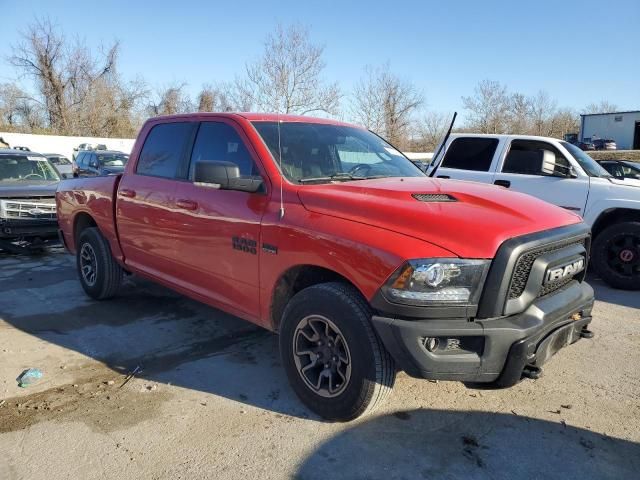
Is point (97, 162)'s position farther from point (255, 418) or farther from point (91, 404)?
point (255, 418)

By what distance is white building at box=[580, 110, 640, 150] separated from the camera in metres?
50.1

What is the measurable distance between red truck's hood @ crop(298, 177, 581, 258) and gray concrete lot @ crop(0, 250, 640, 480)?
1.17m

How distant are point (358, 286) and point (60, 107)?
1952 inches

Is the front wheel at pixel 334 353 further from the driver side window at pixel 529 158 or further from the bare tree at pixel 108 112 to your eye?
the bare tree at pixel 108 112

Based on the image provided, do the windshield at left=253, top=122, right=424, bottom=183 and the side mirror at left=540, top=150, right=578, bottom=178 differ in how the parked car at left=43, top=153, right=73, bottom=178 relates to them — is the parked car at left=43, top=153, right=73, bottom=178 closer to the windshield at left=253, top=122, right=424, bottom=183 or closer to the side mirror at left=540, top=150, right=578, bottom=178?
the side mirror at left=540, top=150, right=578, bottom=178

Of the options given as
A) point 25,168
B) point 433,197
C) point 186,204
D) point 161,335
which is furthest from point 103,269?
point 25,168

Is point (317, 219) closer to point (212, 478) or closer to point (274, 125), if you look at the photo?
point (274, 125)

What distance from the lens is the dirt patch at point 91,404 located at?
3.16 meters

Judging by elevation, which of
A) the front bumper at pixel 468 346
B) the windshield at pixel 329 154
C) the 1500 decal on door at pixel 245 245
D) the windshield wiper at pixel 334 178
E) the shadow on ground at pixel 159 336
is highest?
the windshield at pixel 329 154

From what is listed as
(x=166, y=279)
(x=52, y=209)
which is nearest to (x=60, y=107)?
(x=52, y=209)

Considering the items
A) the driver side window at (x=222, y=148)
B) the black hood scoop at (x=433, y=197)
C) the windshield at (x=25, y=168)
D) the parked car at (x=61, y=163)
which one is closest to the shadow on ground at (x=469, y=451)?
the black hood scoop at (x=433, y=197)

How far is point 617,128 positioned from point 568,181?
52584mm

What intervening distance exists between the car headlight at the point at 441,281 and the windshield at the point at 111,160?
57.4ft

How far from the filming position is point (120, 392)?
354 centimetres
